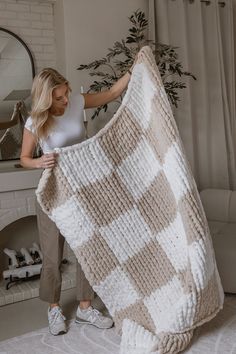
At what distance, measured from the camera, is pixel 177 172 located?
6.25 feet

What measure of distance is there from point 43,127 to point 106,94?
0.44 meters

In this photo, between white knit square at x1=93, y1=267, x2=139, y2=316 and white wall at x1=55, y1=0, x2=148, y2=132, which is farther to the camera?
white wall at x1=55, y1=0, x2=148, y2=132

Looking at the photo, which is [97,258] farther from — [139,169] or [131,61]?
[131,61]

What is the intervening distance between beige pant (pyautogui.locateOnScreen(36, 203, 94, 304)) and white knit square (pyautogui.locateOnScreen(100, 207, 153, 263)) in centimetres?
39

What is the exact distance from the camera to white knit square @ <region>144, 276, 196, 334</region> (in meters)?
1.87

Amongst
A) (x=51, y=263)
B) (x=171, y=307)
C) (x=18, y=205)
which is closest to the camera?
(x=171, y=307)

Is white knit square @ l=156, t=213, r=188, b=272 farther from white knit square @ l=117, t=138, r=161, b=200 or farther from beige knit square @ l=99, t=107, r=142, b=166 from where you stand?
beige knit square @ l=99, t=107, r=142, b=166

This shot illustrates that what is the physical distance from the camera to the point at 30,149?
217 cm

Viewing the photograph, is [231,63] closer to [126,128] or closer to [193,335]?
[126,128]

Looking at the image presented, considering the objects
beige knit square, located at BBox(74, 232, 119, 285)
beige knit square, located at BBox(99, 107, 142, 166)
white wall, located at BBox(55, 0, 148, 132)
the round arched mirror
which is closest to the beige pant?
beige knit square, located at BBox(74, 232, 119, 285)

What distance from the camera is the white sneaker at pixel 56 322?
2.33 metres

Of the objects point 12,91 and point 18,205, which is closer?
point 18,205

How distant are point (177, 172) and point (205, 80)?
7.37ft

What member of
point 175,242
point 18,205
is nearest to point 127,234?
point 175,242
